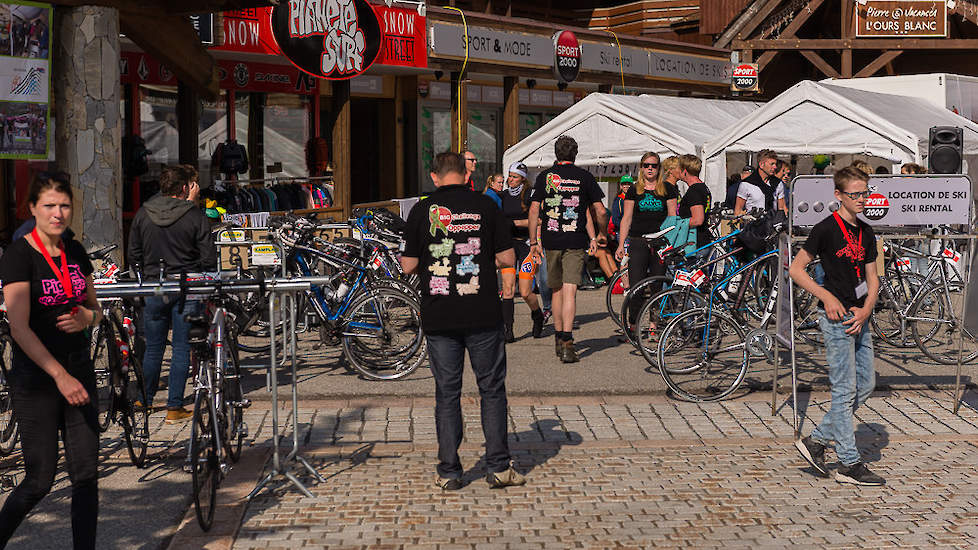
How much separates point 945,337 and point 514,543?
6669 mm

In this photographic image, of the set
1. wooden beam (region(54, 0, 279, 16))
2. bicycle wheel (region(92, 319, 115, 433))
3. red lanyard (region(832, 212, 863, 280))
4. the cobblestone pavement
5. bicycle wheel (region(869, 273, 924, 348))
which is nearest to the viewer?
the cobblestone pavement

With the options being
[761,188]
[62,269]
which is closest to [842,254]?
[62,269]

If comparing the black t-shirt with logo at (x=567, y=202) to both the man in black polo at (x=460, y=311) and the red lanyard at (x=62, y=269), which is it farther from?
the red lanyard at (x=62, y=269)

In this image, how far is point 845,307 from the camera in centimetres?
659

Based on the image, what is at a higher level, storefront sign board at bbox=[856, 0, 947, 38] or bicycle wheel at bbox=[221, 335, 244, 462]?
storefront sign board at bbox=[856, 0, 947, 38]

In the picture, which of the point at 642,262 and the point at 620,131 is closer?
the point at 642,262

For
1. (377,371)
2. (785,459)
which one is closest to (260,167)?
(377,371)

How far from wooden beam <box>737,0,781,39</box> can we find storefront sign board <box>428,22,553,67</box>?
7659 millimetres

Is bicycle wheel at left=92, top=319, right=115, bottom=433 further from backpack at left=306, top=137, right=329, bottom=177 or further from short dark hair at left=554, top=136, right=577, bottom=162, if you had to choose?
backpack at left=306, top=137, right=329, bottom=177

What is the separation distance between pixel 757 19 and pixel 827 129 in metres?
13.6

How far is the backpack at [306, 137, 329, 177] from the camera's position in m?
20.4

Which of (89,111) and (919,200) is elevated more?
(89,111)

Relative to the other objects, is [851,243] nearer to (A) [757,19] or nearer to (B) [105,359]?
(B) [105,359]

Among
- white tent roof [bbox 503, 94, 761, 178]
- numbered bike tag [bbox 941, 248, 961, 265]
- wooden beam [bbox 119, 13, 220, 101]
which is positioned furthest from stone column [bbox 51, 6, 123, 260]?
Answer: white tent roof [bbox 503, 94, 761, 178]
